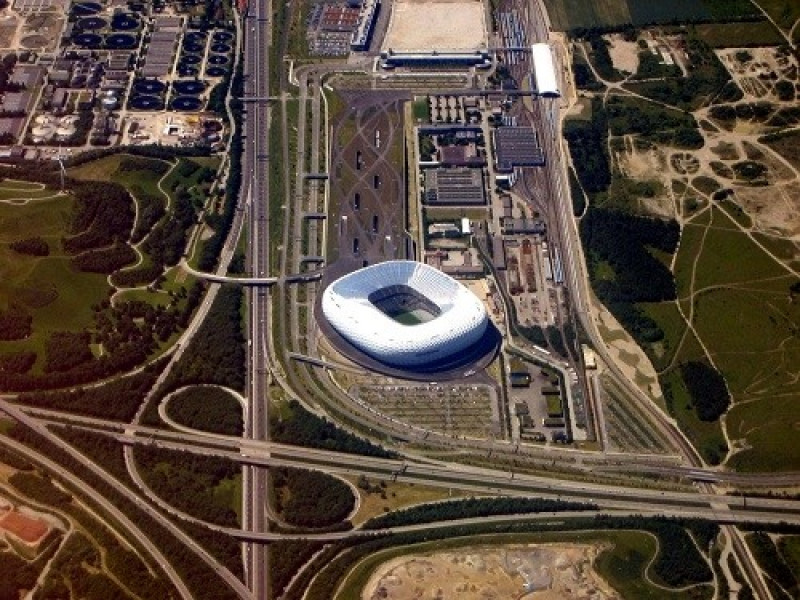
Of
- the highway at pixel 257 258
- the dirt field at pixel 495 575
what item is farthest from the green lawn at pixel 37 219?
the dirt field at pixel 495 575

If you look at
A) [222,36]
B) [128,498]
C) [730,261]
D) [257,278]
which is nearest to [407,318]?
[257,278]

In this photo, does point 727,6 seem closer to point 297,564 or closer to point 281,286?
point 281,286

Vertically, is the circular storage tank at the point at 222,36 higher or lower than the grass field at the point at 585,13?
lower

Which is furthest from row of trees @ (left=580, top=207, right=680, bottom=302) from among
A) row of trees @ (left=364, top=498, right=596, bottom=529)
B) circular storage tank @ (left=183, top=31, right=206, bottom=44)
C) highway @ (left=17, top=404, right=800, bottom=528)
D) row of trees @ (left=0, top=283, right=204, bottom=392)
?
circular storage tank @ (left=183, top=31, right=206, bottom=44)

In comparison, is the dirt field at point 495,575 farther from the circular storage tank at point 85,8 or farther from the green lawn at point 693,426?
the circular storage tank at point 85,8

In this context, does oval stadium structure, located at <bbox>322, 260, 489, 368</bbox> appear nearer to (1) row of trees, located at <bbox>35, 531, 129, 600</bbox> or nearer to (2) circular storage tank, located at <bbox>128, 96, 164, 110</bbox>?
(1) row of trees, located at <bbox>35, 531, 129, 600</bbox>
